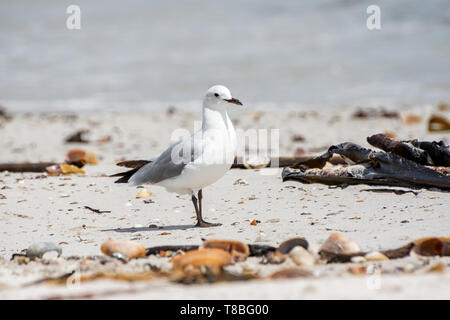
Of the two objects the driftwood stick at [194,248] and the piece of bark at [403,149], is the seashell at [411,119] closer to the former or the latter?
the piece of bark at [403,149]

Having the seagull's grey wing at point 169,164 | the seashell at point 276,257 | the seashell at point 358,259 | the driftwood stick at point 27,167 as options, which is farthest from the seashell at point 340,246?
the driftwood stick at point 27,167

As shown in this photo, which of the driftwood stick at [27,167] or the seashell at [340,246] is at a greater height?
the driftwood stick at [27,167]

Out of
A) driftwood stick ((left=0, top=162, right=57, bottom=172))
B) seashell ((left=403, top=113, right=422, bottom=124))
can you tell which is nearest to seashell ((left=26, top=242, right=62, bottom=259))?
driftwood stick ((left=0, top=162, right=57, bottom=172))

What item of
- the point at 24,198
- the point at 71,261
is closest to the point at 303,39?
the point at 24,198

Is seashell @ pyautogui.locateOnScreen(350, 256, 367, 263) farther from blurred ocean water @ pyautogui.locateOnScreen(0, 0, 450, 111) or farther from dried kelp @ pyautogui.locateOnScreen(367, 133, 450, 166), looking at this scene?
blurred ocean water @ pyautogui.locateOnScreen(0, 0, 450, 111)

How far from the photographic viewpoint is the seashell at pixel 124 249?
10.1ft

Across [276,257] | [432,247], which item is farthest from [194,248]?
[432,247]

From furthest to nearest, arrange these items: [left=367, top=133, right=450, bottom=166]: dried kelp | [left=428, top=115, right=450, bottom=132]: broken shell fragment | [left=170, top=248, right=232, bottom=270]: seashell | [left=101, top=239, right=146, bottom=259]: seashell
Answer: [left=428, top=115, right=450, bottom=132]: broken shell fragment < [left=367, top=133, right=450, bottom=166]: dried kelp < [left=101, top=239, right=146, bottom=259]: seashell < [left=170, top=248, right=232, bottom=270]: seashell

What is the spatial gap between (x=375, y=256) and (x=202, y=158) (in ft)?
4.19

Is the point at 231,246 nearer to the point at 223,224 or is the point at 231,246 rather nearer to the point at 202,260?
the point at 202,260

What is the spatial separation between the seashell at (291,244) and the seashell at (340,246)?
92 mm

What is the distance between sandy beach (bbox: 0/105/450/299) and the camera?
2.37 metres

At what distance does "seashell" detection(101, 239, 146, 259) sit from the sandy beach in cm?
7
